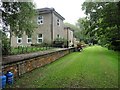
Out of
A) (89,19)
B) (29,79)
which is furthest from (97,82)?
(89,19)

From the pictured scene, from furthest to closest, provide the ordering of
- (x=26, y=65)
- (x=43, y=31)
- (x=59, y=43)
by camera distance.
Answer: (x=43, y=31) → (x=59, y=43) → (x=26, y=65)

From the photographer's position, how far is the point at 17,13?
9.20 meters

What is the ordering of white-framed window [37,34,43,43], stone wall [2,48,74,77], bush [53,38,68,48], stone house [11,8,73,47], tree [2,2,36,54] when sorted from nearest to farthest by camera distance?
1. stone wall [2,48,74,77]
2. tree [2,2,36,54]
3. bush [53,38,68,48]
4. stone house [11,8,73,47]
5. white-framed window [37,34,43,43]

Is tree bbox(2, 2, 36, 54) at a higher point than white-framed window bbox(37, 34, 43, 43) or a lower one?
higher

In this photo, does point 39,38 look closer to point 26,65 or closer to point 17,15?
point 17,15

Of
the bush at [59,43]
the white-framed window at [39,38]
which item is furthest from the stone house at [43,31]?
the bush at [59,43]

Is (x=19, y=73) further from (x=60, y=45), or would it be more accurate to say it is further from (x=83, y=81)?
(x=60, y=45)

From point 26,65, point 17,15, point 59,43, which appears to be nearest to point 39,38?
point 59,43

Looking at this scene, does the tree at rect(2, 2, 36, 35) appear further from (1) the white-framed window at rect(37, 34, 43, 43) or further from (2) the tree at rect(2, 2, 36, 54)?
(1) the white-framed window at rect(37, 34, 43, 43)

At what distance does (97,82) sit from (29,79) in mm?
2898

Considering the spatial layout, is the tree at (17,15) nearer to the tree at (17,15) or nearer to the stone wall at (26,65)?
the tree at (17,15)

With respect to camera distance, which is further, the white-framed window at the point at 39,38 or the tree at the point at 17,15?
the white-framed window at the point at 39,38

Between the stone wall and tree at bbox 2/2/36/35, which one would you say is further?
tree at bbox 2/2/36/35

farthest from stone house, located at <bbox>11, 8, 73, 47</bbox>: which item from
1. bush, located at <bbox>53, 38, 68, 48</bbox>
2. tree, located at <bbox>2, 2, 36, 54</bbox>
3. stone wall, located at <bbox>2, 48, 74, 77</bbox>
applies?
tree, located at <bbox>2, 2, 36, 54</bbox>
